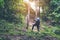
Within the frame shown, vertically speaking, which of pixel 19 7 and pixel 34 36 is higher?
pixel 19 7

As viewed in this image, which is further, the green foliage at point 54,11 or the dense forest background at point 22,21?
the green foliage at point 54,11

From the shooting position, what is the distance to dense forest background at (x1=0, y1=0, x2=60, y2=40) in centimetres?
1828

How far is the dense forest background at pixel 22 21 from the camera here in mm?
18281

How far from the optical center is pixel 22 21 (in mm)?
21031

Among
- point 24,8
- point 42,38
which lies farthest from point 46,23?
point 42,38

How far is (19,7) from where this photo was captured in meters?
21.6

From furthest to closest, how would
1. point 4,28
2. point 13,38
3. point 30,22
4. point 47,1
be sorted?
point 47,1 < point 30,22 < point 4,28 < point 13,38

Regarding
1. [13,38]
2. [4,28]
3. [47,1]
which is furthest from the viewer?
[47,1]

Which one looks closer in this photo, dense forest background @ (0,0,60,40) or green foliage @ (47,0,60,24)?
dense forest background @ (0,0,60,40)

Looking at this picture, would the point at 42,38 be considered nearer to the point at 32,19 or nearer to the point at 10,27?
the point at 10,27

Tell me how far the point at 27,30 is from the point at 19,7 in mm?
2988

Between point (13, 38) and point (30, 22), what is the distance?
430cm

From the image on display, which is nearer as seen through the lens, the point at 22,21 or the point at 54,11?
the point at 22,21

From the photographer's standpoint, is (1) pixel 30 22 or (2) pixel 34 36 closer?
(2) pixel 34 36
